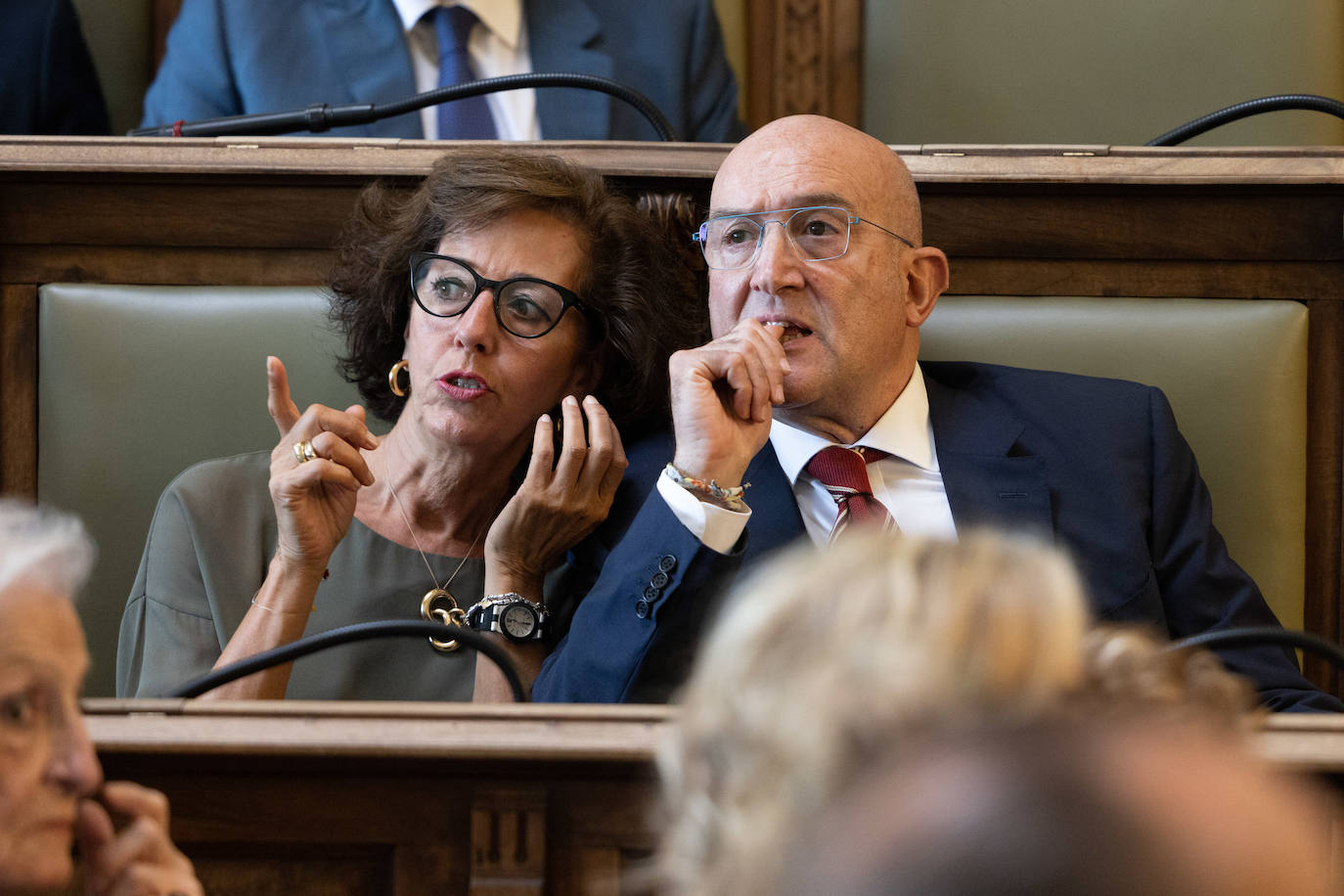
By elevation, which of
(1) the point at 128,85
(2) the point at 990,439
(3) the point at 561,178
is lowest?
(2) the point at 990,439

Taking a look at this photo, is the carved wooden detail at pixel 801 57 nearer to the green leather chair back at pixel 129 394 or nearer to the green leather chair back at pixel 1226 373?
the green leather chair back at pixel 1226 373

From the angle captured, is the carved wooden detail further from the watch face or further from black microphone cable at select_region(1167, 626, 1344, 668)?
black microphone cable at select_region(1167, 626, 1344, 668)

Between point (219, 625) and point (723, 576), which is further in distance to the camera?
point (219, 625)

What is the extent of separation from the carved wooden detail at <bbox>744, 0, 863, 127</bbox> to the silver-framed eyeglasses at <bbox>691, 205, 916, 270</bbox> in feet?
3.63

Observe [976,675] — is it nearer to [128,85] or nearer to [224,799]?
[224,799]

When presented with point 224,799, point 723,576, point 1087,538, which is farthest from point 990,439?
point 224,799

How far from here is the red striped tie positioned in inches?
58.8

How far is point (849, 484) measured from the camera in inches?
60.1

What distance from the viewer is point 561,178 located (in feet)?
5.34

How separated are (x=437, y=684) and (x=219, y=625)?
0.25 m

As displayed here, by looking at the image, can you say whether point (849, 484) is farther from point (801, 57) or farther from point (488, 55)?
point (801, 57)

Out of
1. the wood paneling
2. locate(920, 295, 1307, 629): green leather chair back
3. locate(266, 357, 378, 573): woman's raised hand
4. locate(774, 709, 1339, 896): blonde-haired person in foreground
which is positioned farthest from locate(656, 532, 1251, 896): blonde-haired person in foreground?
the wood paneling

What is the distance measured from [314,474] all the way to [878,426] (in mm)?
648

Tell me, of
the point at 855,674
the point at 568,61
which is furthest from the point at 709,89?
the point at 855,674
